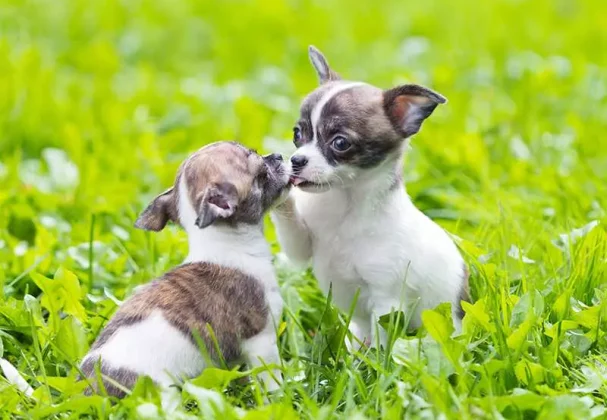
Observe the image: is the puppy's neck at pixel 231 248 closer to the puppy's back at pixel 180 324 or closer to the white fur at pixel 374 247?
the puppy's back at pixel 180 324

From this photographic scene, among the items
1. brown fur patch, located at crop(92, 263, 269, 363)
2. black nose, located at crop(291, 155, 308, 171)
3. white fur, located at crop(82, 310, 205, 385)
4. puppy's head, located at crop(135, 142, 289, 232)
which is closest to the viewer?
white fur, located at crop(82, 310, 205, 385)

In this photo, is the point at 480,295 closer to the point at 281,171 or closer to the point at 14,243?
the point at 281,171

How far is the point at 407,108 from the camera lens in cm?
463

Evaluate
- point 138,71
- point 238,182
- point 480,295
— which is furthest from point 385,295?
point 138,71

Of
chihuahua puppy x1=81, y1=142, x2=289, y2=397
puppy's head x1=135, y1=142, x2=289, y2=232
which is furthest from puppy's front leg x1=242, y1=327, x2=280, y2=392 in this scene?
puppy's head x1=135, y1=142, x2=289, y2=232

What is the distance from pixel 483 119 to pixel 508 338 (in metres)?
3.95

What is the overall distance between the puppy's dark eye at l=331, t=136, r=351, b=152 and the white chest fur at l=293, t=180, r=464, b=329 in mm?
247

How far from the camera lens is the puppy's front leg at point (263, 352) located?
4.16 m

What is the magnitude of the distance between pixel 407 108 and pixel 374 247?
22.7 inches

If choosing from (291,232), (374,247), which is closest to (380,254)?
(374,247)

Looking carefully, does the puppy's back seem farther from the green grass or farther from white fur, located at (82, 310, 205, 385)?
the green grass

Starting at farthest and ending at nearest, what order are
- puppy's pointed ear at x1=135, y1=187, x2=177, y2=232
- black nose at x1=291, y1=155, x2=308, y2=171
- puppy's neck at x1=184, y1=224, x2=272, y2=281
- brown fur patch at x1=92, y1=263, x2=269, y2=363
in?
black nose at x1=291, y1=155, x2=308, y2=171, puppy's pointed ear at x1=135, y1=187, x2=177, y2=232, puppy's neck at x1=184, y1=224, x2=272, y2=281, brown fur patch at x1=92, y1=263, x2=269, y2=363

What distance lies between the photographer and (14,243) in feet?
18.3

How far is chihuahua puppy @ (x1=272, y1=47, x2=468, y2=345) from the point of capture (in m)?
4.56
